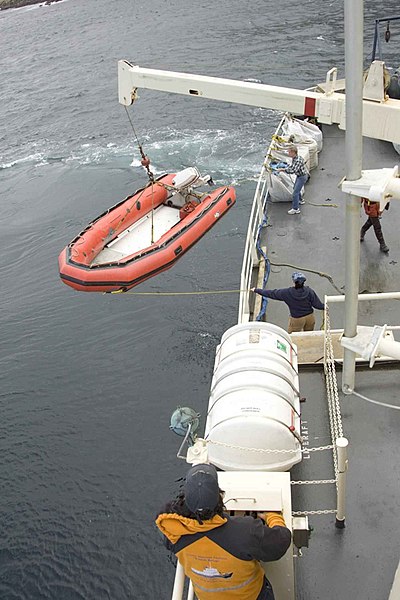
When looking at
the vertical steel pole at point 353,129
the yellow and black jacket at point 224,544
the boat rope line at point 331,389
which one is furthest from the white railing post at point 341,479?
the vertical steel pole at point 353,129

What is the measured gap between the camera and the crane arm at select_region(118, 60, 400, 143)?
529cm

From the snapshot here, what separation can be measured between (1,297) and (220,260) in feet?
21.8

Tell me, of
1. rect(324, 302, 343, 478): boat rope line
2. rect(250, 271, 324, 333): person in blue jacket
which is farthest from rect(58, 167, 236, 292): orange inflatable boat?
rect(324, 302, 343, 478): boat rope line

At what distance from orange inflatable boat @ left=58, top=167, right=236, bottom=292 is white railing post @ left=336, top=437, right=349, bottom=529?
8505mm

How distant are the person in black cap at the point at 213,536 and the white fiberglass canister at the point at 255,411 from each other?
144cm

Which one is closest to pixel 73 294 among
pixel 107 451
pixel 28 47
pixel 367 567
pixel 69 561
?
pixel 107 451

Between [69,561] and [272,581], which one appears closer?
[272,581]

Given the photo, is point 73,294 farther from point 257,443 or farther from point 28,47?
point 28,47

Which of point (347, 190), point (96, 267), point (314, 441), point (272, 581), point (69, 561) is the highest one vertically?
point (347, 190)

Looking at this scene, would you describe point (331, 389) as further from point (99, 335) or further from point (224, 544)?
point (99, 335)

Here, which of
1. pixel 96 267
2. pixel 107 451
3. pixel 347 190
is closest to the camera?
pixel 347 190

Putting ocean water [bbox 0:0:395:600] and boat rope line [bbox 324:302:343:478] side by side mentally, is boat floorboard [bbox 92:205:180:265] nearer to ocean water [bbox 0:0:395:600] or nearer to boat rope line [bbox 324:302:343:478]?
ocean water [bbox 0:0:395:600]

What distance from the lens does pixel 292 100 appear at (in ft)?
19.4

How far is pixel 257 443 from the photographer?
5.32 m
